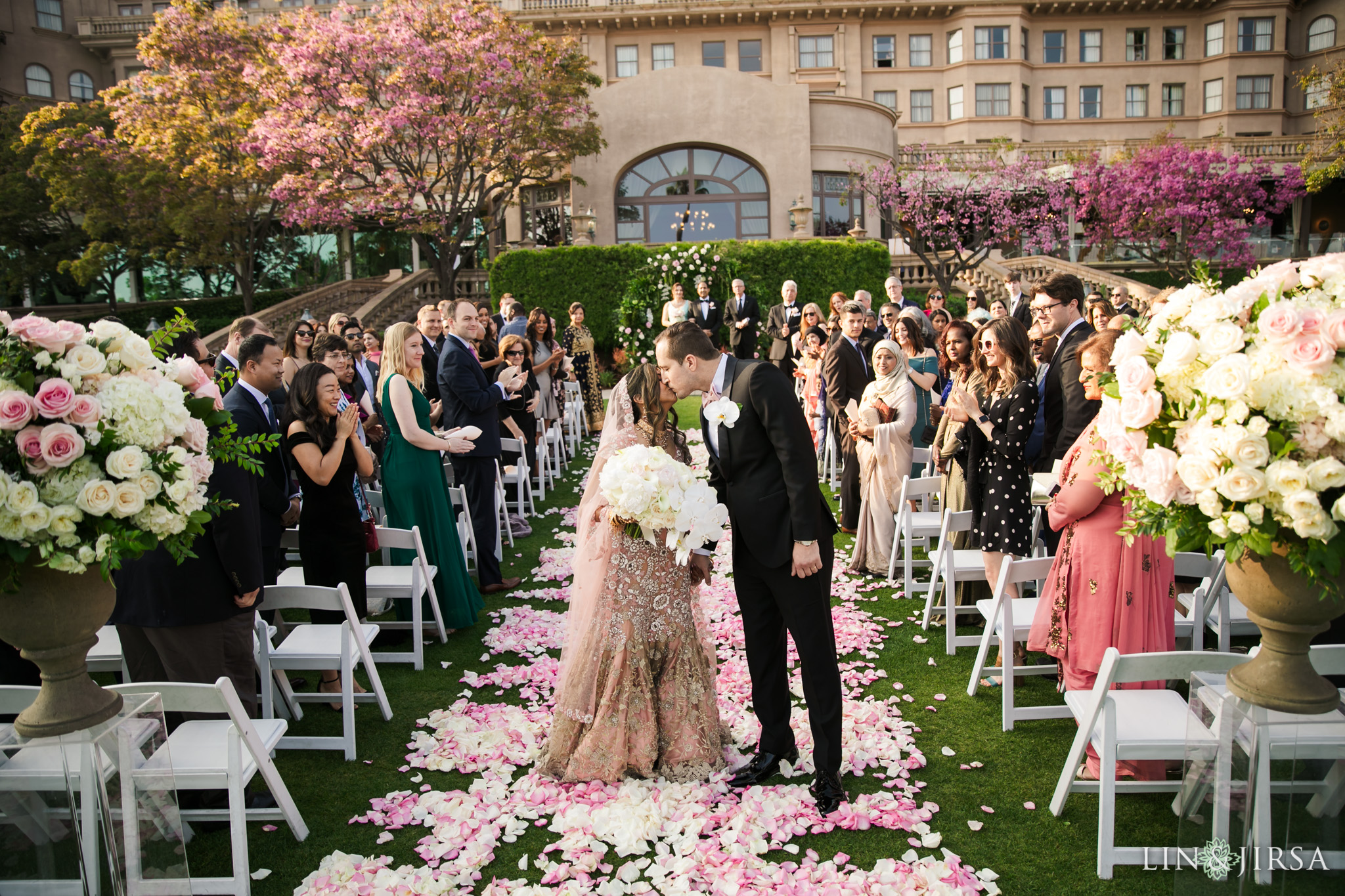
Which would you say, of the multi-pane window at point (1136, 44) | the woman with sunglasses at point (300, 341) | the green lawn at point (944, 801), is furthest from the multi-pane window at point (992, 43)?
the green lawn at point (944, 801)

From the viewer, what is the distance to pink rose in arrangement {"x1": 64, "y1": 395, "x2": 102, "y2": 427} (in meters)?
2.53

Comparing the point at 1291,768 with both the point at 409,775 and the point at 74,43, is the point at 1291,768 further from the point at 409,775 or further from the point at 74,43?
the point at 74,43

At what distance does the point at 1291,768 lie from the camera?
2557 mm

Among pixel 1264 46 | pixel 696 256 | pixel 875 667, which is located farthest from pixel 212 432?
pixel 1264 46

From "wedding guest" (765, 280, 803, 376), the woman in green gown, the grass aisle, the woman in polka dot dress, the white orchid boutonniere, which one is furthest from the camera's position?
"wedding guest" (765, 280, 803, 376)

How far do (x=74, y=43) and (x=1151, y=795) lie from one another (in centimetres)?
4896

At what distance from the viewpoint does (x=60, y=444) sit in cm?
248

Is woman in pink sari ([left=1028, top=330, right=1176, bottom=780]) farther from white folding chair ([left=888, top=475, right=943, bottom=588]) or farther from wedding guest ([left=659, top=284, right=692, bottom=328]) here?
wedding guest ([left=659, top=284, right=692, bottom=328])

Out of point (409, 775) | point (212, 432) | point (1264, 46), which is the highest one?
point (1264, 46)

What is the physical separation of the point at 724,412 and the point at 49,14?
157 feet

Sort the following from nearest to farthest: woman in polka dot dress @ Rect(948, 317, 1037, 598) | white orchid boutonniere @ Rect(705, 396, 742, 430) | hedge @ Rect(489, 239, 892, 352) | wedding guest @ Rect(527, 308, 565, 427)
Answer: white orchid boutonniere @ Rect(705, 396, 742, 430) < woman in polka dot dress @ Rect(948, 317, 1037, 598) < wedding guest @ Rect(527, 308, 565, 427) < hedge @ Rect(489, 239, 892, 352)

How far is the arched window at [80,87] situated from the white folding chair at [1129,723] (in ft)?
156

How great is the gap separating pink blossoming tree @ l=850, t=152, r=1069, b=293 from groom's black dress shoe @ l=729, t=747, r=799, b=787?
2539cm

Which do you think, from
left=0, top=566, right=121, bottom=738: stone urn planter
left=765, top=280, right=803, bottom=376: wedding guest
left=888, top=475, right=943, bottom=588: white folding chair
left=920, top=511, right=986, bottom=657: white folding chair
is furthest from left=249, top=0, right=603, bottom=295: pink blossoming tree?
left=0, top=566, right=121, bottom=738: stone urn planter
